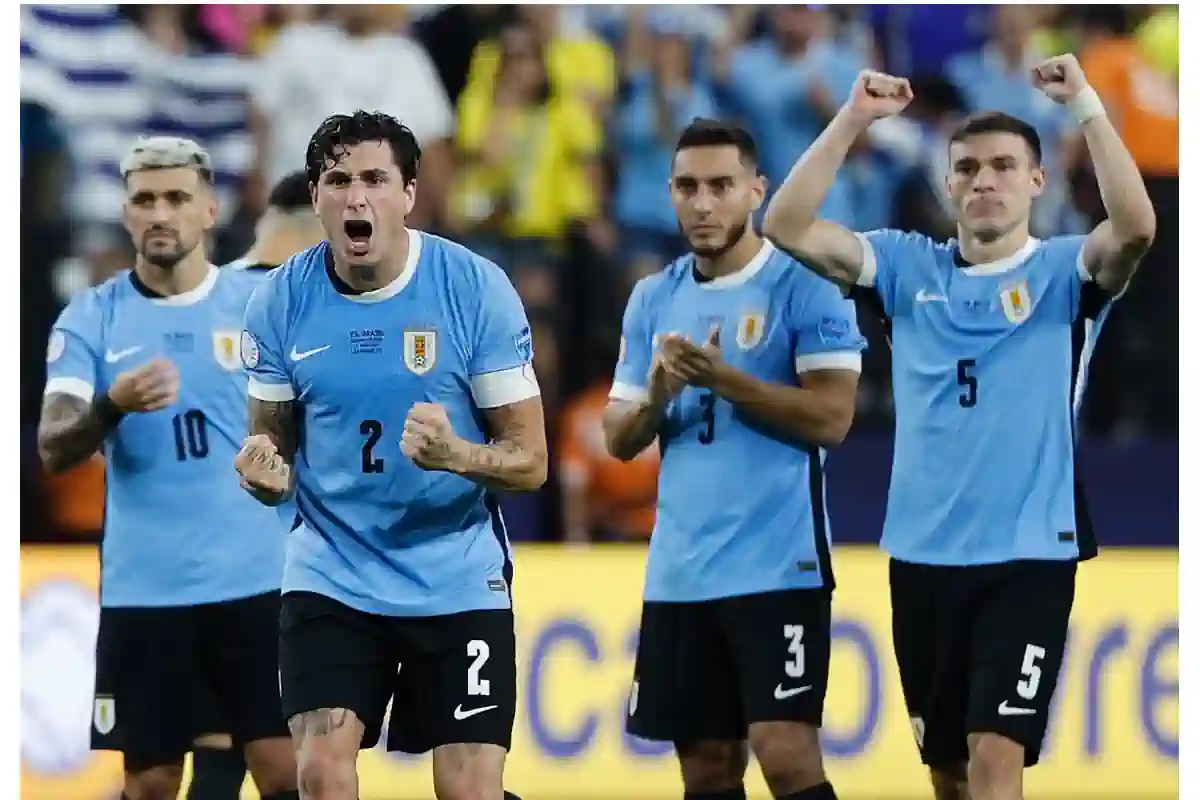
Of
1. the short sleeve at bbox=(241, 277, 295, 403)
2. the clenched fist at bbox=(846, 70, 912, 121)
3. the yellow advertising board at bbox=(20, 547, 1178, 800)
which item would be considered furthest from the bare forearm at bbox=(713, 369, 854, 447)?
the yellow advertising board at bbox=(20, 547, 1178, 800)

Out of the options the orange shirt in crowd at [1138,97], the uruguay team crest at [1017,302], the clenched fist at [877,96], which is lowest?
the uruguay team crest at [1017,302]

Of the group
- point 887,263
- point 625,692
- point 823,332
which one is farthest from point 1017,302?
point 625,692

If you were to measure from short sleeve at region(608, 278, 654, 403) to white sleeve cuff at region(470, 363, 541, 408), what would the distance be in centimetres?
131

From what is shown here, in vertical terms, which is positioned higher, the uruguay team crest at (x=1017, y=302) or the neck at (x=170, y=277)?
the neck at (x=170, y=277)

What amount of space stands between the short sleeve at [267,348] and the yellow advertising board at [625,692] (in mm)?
3913

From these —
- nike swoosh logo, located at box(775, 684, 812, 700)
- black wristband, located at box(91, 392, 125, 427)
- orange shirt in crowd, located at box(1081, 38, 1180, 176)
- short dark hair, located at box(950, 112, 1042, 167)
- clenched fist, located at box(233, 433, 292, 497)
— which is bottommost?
nike swoosh logo, located at box(775, 684, 812, 700)

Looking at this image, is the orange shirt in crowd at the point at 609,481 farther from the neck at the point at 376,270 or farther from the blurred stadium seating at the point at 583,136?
the neck at the point at 376,270

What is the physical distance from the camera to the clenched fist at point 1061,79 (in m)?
6.28

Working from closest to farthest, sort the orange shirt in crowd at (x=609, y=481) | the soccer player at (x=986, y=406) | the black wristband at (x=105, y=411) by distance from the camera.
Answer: the soccer player at (x=986, y=406), the black wristband at (x=105, y=411), the orange shirt in crowd at (x=609, y=481)

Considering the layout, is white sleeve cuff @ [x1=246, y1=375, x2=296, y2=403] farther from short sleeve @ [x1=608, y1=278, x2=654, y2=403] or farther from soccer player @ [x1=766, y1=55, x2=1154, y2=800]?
soccer player @ [x1=766, y1=55, x2=1154, y2=800]

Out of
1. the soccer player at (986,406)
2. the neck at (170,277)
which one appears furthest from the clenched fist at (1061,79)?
the neck at (170,277)

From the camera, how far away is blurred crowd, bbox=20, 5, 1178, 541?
10.9 m

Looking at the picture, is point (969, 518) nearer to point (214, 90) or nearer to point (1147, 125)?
point (1147, 125)

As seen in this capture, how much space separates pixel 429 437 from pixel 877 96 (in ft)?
7.11
